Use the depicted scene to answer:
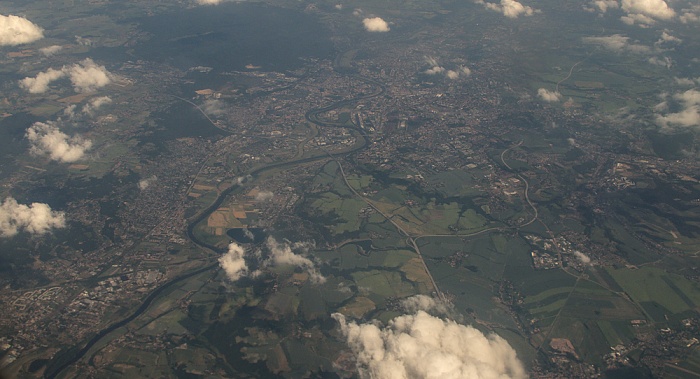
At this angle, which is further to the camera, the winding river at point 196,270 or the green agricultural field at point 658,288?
the green agricultural field at point 658,288

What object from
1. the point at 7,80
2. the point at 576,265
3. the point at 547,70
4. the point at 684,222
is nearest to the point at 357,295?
the point at 576,265

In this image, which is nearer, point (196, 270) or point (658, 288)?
point (658, 288)

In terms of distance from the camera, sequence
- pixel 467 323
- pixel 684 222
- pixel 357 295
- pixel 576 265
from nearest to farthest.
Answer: pixel 467 323 → pixel 357 295 → pixel 576 265 → pixel 684 222

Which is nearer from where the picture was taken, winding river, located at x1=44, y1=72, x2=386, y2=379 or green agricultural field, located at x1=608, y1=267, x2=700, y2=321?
winding river, located at x1=44, y1=72, x2=386, y2=379

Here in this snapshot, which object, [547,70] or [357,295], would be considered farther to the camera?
[547,70]

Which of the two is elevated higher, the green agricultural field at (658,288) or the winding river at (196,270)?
the green agricultural field at (658,288)

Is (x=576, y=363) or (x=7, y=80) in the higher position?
(x=576, y=363)

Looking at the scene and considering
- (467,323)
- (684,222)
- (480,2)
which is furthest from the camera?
(480,2)

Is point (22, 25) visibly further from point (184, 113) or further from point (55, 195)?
point (55, 195)

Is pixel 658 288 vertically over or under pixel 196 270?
over

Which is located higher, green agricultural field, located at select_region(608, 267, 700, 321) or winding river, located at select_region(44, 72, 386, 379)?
green agricultural field, located at select_region(608, 267, 700, 321)
